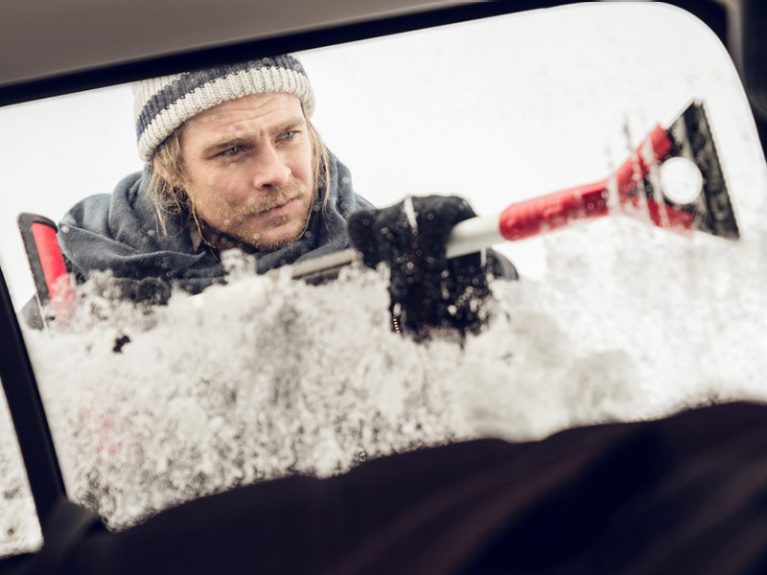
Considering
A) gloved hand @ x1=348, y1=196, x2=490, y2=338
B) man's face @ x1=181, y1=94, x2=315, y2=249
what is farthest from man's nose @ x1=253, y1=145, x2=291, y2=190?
gloved hand @ x1=348, y1=196, x2=490, y2=338

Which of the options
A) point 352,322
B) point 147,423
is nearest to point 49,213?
point 147,423

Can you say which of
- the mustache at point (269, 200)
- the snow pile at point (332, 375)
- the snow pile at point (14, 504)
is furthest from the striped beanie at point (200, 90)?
the snow pile at point (14, 504)

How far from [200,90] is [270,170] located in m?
0.17

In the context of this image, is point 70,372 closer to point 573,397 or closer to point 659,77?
point 573,397

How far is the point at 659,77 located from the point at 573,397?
0.56 meters

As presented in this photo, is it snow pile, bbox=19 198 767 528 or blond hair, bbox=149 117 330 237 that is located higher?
blond hair, bbox=149 117 330 237

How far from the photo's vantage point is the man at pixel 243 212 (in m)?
1.18

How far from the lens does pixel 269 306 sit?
1.19m

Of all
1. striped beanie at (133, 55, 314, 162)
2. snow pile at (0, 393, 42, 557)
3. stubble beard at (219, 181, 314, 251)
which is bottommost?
snow pile at (0, 393, 42, 557)

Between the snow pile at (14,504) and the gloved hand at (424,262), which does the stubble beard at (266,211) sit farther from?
the snow pile at (14,504)

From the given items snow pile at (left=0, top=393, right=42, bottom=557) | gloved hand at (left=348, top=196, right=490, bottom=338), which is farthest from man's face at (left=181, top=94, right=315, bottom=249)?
snow pile at (left=0, top=393, right=42, bottom=557)

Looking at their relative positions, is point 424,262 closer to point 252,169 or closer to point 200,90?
point 252,169

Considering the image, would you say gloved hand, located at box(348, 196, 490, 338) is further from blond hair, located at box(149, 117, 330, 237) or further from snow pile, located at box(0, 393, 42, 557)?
snow pile, located at box(0, 393, 42, 557)

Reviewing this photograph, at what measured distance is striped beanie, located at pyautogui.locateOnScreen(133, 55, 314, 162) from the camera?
1.18 metres
